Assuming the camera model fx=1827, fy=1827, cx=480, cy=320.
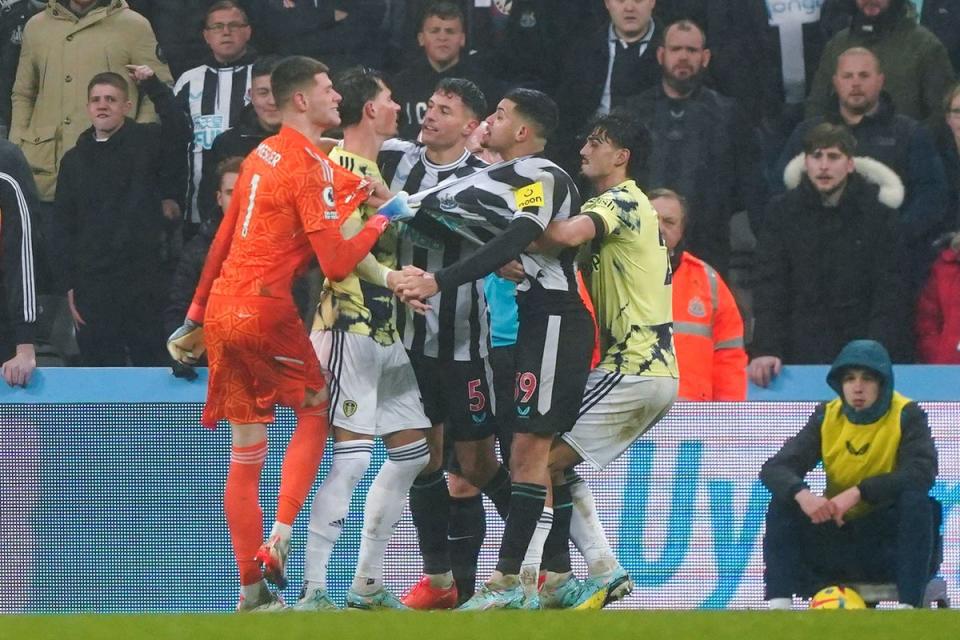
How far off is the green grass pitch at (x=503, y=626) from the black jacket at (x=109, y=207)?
3.60m

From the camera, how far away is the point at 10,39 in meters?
10.9

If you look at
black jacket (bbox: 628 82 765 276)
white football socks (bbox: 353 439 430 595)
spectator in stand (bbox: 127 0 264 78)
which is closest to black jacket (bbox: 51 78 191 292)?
spectator in stand (bbox: 127 0 264 78)

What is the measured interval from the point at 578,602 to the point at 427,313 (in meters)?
1.35

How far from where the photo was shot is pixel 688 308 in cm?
869

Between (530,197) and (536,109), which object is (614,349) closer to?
(530,197)

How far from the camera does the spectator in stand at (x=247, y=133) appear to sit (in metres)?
9.75

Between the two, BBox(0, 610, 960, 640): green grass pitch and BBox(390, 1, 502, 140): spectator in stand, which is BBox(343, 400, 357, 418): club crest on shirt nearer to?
BBox(0, 610, 960, 640): green grass pitch

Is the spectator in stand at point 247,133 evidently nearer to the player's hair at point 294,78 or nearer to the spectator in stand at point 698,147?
the spectator in stand at point 698,147

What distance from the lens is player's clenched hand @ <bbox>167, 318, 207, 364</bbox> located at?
721 centimetres

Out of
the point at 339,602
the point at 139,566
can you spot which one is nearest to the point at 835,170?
the point at 339,602

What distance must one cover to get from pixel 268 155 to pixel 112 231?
9.68 feet

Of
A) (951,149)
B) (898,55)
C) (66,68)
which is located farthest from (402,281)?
(898,55)

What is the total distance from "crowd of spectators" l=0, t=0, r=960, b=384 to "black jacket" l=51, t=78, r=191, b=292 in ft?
0.04

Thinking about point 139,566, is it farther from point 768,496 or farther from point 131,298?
point 768,496
